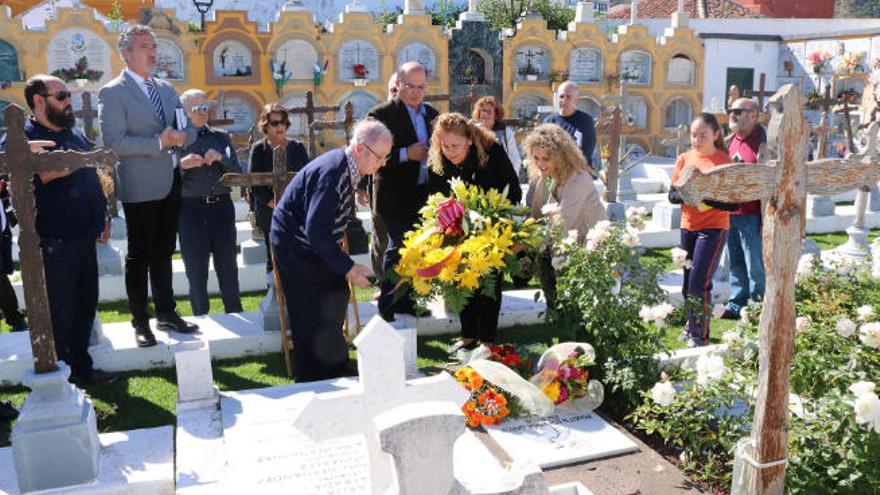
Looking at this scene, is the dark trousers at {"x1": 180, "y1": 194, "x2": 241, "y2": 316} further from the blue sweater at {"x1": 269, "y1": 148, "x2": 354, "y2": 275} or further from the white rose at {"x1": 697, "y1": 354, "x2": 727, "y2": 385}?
the white rose at {"x1": 697, "y1": 354, "x2": 727, "y2": 385}

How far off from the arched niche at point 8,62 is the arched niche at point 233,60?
4.52 meters

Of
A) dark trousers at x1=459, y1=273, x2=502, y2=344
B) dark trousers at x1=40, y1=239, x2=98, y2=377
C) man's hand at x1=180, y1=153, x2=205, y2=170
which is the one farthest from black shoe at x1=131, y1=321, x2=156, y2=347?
dark trousers at x1=459, y1=273, x2=502, y2=344

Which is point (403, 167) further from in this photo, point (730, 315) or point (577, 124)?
point (730, 315)

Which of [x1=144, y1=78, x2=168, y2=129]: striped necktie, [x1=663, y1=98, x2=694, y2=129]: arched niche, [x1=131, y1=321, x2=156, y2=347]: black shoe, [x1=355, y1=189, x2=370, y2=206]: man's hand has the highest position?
[x1=144, y1=78, x2=168, y2=129]: striped necktie

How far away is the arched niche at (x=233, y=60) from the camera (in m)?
19.2

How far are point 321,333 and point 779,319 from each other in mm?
2509

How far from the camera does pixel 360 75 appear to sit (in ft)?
64.8

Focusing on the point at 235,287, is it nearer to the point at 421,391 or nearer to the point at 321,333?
the point at 321,333

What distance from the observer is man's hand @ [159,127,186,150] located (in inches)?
184

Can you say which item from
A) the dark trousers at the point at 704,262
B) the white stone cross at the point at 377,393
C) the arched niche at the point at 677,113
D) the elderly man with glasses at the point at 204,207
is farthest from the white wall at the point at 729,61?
the white stone cross at the point at 377,393

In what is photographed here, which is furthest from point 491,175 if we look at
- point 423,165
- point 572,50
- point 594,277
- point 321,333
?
point 572,50

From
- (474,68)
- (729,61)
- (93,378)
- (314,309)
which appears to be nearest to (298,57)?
(474,68)

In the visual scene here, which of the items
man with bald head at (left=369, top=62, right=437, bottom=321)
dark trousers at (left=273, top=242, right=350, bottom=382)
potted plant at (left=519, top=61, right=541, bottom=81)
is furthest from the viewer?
potted plant at (left=519, top=61, right=541, bottom=81)

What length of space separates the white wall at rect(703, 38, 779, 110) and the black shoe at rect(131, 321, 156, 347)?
22.1 meters
